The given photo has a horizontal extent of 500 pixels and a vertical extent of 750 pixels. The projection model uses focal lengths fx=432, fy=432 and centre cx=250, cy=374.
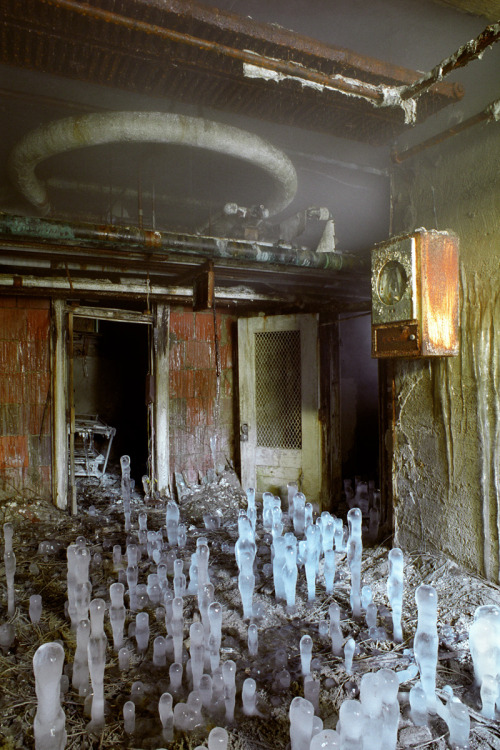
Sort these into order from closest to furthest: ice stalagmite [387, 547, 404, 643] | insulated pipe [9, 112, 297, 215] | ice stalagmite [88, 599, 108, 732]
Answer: ice stalagmite [88, 599, 108, 732]
ice stalagmite [387, 547, 404, 643]
insulated pipe [9, 112, 297, 215]

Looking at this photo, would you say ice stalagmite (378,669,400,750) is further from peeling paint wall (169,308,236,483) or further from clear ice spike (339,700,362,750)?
peeling paint wall (169,308,236,483)

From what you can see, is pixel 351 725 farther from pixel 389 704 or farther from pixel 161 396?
pixel 161 396

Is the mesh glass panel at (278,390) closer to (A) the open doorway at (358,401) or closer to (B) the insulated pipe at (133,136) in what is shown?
(A) the open doorway at (358,401)

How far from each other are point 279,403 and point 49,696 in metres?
5.57

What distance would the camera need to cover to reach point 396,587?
304 centimetres

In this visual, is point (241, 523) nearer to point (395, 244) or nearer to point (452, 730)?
point (452, 730)

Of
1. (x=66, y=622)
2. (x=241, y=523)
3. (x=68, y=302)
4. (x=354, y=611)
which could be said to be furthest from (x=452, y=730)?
(x=68, y=302)

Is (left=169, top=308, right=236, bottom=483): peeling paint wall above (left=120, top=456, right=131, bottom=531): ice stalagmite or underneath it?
above

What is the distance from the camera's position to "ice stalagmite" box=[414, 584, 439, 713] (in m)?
2.31

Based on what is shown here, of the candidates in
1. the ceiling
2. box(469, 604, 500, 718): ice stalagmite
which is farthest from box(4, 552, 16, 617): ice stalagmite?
box(469, 604, 500, 718): ice stalagmite

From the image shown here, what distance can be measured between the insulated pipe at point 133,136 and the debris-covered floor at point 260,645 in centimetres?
403

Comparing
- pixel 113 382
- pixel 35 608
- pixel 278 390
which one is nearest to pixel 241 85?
pixel 35 608

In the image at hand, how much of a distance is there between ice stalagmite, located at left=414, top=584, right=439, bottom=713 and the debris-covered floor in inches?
11.0

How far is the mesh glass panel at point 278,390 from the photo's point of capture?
6.97m
